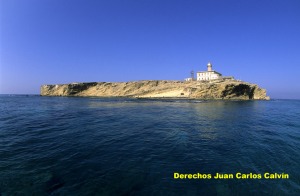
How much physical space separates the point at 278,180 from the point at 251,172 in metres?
1.15

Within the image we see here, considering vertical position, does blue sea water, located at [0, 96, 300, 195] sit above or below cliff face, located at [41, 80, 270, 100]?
below

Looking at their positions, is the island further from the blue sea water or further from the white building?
the blue sea water

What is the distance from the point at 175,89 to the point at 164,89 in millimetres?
8253

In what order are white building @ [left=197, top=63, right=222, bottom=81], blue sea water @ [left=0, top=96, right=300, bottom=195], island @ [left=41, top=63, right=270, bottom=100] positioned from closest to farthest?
1. blue sea water @ [left=0, top=96, right=300, bottom=195]
2. island @ [left=41, top=63, right=270, bottom=100]
3. white building @ [left=197, top=63, right=222, bottom=81]

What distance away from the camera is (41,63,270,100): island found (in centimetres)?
9462

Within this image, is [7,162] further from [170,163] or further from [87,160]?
[170,163]

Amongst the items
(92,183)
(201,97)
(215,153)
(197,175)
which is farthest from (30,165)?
(201,97)

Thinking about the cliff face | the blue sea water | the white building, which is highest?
the white building

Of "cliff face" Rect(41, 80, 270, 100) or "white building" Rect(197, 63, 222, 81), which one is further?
"white building" Rect(197, 63, 222, 81)

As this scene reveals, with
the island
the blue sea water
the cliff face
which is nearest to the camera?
the blue sea water

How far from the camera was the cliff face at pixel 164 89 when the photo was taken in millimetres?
94312

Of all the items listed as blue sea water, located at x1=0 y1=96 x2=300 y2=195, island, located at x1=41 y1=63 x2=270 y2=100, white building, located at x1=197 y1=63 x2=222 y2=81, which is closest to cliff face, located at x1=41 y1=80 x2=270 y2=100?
island, located at x1=41 y1=63 x2=270 y2=100

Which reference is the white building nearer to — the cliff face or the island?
the island

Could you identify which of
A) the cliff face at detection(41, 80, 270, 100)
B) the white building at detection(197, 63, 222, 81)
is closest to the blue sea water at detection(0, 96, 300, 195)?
the cliff face at detection(41, 80, 270, 100)
